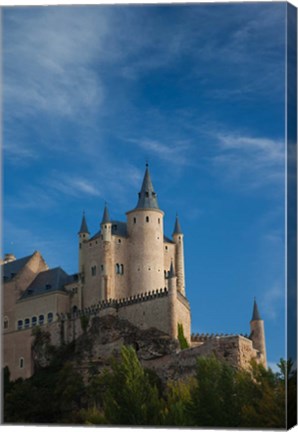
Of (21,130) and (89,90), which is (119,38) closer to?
(89,90)

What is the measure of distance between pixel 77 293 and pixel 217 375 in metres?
18.1

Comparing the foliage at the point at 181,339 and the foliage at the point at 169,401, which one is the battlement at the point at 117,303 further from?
the foliage at the point at 169,401

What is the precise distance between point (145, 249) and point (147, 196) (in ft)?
14.7

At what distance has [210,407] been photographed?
91.7ft

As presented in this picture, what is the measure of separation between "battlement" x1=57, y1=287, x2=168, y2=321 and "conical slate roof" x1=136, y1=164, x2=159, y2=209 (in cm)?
405

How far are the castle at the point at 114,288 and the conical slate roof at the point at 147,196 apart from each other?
0.17 ft

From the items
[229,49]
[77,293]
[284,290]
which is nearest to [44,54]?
[229,49]

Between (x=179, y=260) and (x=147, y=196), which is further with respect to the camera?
(x=179, y=260)

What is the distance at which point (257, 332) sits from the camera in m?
34.4

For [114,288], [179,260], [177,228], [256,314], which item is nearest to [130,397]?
[256,314]

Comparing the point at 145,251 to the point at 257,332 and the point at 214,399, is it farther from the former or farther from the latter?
the point at 214,399

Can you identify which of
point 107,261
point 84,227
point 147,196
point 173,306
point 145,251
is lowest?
point 173,306

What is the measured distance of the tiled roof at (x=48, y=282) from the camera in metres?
48.6

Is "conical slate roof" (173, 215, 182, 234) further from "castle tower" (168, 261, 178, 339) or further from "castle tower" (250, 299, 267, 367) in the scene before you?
"castle tower" (250, 299, 267, 367)
